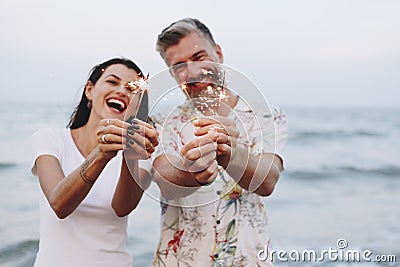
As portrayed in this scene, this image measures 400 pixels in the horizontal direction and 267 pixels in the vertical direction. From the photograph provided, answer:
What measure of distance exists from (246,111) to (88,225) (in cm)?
36

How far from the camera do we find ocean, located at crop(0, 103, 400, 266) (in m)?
3.20

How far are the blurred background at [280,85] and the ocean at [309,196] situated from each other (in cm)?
1

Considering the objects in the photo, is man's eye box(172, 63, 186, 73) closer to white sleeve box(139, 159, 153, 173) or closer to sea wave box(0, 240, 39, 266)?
white sleeve box(139, 159, 153, 173)

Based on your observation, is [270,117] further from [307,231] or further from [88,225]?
[307,231]

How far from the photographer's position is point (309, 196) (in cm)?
439

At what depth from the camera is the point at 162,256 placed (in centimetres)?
112

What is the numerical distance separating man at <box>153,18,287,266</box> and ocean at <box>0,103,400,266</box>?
1.63 metres

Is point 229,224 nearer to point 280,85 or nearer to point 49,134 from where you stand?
point 49,134

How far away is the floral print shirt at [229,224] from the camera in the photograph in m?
1.02

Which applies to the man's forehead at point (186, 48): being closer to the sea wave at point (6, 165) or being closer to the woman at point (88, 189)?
the woman at point (88, 189)

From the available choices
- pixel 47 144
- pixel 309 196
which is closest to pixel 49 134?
pixel 47 144

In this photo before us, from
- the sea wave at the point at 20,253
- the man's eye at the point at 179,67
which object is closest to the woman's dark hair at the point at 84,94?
the man's eye at the point at 179,67

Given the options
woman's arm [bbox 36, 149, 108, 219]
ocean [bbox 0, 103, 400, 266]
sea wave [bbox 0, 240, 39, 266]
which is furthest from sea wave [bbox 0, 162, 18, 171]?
woman's arm [bbox 36, 149, 108, 219]

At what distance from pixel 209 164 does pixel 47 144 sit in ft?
1.34
